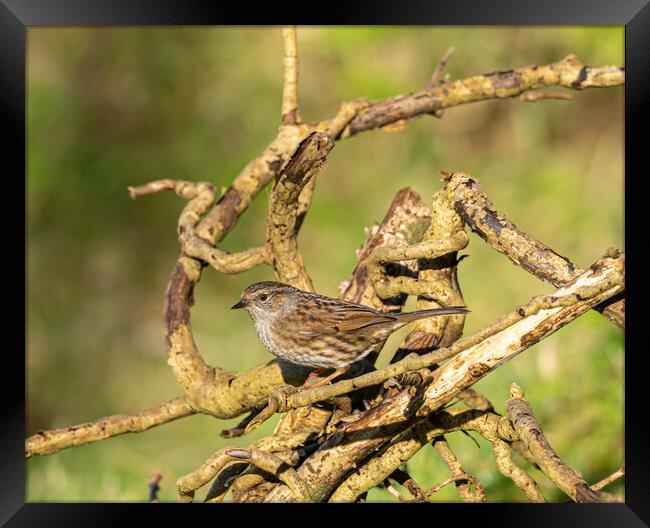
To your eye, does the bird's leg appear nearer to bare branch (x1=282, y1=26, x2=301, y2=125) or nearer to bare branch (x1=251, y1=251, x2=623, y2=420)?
bare branch (x1=251, y1=251, x2=623, y2=420)

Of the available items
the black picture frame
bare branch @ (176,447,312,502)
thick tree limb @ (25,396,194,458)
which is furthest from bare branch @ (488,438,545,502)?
thick tree limb @ (25,396,194,458)

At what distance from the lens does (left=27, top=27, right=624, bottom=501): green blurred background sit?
22.3 ft

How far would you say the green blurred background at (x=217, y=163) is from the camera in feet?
22.3

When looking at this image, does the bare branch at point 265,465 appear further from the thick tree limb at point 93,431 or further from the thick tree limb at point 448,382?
the thick tree limb at point 93,431

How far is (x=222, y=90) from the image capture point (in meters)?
7.43

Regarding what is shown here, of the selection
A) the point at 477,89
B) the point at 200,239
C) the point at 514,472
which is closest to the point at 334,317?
the point at 514,472

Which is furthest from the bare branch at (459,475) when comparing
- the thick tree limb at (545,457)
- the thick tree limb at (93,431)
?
the thick tree limb at (93,431)

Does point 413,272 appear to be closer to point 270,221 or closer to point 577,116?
point 270,221

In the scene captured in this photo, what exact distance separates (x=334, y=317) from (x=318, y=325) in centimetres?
6

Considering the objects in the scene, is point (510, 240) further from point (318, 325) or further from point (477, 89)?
point (477, 89)

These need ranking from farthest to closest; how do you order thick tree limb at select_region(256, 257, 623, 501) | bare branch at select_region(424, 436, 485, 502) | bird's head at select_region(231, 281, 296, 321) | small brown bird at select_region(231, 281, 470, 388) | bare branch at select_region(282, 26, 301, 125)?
1. bare branch at select_region(282, 26, 301, 125)
2. bird's head at select_region(231, 281, 296, 321)
3. bare branch at select_region(424, 436, 485, 502)
4. small brown bird at select_region(231, 281, 470, 388)
5. thick tree limb at select_region(256, 257, 623, 501)

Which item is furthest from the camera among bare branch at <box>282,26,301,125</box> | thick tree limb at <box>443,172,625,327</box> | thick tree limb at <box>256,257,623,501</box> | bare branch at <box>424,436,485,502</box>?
bare branch at <box>282,26,301,125</box>

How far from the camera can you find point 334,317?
3.08m

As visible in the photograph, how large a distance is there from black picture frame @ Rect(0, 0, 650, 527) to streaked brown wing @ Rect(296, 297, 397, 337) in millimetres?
617
